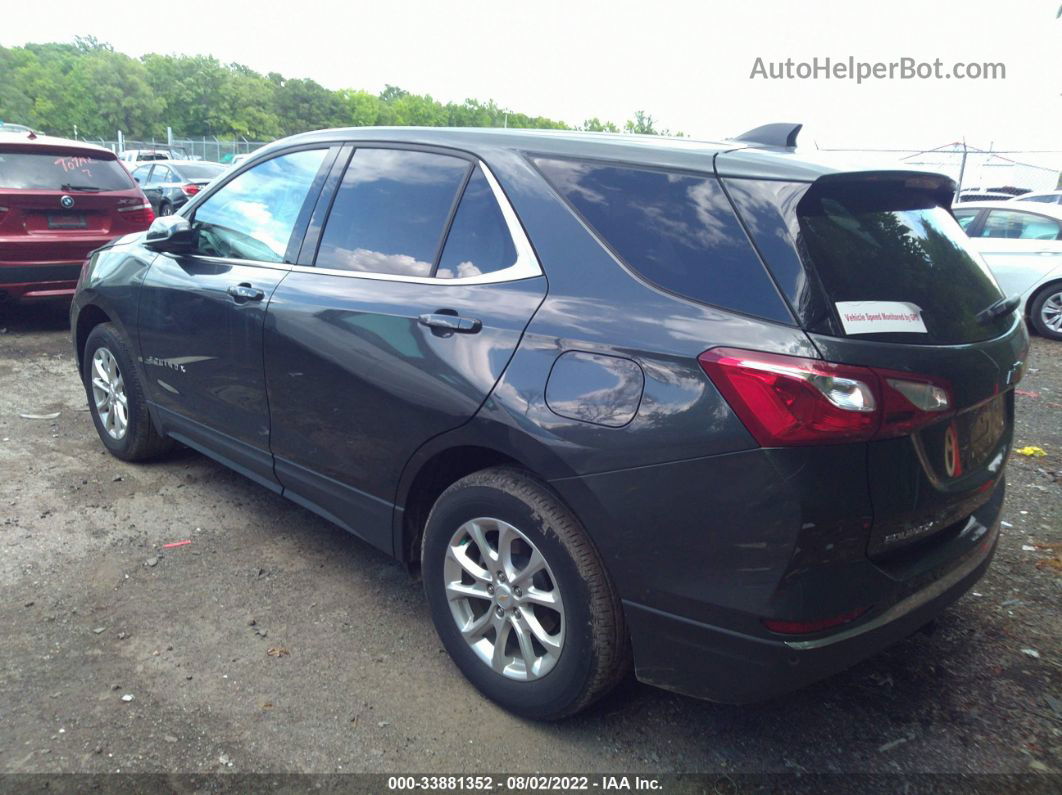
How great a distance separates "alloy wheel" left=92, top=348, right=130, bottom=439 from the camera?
15.2ft

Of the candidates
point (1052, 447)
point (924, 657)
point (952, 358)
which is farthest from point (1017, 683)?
point (1052, 447)

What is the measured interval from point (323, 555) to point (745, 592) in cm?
225

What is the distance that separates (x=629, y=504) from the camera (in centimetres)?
223

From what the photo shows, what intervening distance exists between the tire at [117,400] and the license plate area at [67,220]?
136 inches

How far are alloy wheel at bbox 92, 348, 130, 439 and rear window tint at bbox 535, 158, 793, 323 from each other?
3.16 metres

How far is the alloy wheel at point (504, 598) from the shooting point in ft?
8.26

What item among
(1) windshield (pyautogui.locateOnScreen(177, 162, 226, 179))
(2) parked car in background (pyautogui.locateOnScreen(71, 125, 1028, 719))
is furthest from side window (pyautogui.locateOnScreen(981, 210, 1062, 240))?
(1) windshield (pyautogui.locateOnScreen(177, 162, 226, 179))

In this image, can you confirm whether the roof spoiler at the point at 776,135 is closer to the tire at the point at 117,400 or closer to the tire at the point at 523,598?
the tire at the point at 523,598

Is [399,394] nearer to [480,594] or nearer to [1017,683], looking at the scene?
[480,594]

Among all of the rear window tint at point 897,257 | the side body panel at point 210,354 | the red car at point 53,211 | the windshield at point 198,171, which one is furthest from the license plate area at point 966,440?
the windshield at point 198,171

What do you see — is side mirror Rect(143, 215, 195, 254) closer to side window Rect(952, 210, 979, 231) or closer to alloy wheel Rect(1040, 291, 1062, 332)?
alloy wheel Rect(1040, 291, 1062, 332)

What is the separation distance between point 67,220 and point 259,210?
509 cm

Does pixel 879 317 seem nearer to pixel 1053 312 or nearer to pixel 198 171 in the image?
pixel 1053 312

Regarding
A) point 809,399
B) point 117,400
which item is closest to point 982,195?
point 117,400
